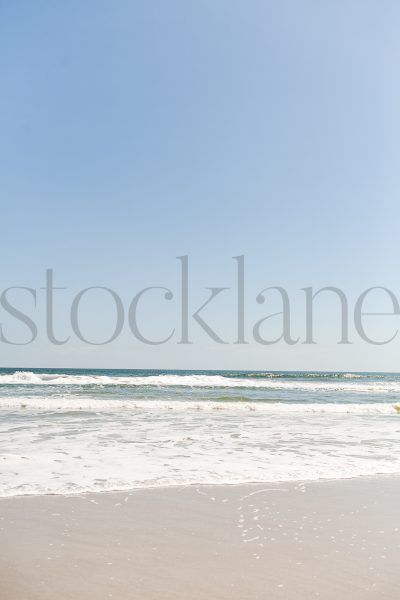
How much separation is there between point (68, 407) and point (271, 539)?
1481 centimetres

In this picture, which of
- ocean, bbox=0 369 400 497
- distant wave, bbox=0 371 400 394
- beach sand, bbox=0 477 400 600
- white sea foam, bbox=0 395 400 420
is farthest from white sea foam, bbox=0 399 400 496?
distant wave, bbox=0 371 400 394

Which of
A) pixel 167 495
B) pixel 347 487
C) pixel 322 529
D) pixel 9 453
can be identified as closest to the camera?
pixel 322 529

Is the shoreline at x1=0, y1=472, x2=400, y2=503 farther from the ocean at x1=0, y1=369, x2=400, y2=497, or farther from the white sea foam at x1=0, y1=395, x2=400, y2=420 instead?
the white sea foam at x1=0, y1=395, x2=400, y2=420

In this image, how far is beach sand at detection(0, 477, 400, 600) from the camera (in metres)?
3.01

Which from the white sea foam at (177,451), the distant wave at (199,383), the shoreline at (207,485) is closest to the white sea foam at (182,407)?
the white sea foam at (177,451)

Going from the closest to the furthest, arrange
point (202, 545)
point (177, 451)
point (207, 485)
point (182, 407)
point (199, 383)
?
point (202, 545)
point (207, 485)
point (177, 451)
point (182, 407)
point (199, 383)

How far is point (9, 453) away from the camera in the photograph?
7664mm

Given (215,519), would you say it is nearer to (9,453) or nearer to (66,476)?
(66,476)

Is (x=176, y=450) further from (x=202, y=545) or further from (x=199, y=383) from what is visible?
(x=199, y=383)

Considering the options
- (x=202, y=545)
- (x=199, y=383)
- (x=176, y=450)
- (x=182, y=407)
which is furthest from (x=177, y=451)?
(x=199, y=383)

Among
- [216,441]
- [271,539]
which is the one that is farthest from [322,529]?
[216,441]

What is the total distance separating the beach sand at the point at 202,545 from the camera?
119 inches

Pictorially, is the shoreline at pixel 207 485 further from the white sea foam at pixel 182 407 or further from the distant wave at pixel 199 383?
the distant wave at pixel 199 383

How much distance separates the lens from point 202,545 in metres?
3.82
